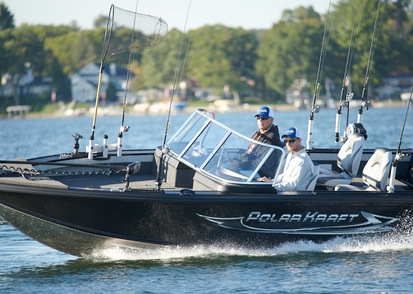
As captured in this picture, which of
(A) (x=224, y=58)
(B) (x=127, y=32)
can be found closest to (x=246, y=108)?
(A) (x=224, y=58)

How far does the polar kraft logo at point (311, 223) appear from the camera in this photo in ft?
38.5

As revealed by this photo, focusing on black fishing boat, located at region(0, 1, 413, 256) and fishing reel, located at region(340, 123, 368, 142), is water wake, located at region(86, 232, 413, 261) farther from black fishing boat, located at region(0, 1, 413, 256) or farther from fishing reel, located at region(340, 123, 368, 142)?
fishing reel, located at region(340, 123, 368, 142)

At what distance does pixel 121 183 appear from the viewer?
1262 centimetres

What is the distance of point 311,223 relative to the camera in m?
11.9

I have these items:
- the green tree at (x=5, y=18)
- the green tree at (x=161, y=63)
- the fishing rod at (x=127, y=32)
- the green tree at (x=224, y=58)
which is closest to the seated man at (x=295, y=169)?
the fishing rod at (x=127, y=32)

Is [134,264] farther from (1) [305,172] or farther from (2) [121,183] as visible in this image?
(1) [305,172]

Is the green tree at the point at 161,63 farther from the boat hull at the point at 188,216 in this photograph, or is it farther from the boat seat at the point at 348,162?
the boat hull at the point at 188,216

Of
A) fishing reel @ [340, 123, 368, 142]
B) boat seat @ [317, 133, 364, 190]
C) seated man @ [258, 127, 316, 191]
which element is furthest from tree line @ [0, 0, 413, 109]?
seated man @ [258, 127, 316, 191]

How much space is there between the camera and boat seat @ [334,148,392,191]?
1222cm

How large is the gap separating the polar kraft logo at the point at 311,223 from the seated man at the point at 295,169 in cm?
39

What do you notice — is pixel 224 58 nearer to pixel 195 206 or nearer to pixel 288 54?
→ pixel 288 54

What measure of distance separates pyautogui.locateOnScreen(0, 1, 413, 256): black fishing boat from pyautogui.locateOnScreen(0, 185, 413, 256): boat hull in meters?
0.01

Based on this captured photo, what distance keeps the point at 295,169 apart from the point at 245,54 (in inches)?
3980

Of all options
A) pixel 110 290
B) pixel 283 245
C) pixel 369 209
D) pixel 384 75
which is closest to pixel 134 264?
pixel 110 290
